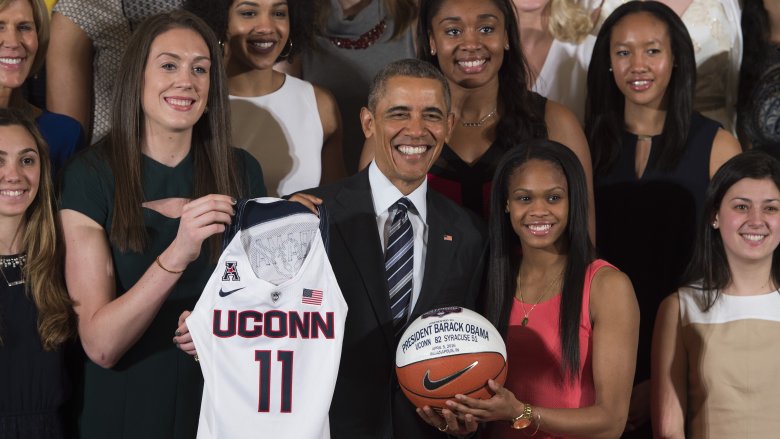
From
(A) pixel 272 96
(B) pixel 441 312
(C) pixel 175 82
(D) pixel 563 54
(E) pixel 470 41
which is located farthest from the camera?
(D) pixel 563 54

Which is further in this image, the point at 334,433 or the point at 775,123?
the point at 775,123

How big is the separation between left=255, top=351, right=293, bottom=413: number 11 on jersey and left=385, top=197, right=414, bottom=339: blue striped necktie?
486 mm

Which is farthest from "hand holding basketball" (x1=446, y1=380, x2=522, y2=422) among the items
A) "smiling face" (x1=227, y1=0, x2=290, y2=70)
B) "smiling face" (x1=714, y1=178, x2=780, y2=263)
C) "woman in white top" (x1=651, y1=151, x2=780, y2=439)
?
"smiling face" (x1=227, y1=0, x2=290, y2=70)

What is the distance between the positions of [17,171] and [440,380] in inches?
62.7

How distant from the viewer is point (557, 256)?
401 centimetres

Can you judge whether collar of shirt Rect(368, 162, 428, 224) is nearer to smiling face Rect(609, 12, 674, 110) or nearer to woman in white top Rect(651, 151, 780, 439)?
woman in white top Rect(651, 151, 780, 439)

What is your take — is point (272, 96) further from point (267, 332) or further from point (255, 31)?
point (267, 332)

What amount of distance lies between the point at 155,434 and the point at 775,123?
322cm

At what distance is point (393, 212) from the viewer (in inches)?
154

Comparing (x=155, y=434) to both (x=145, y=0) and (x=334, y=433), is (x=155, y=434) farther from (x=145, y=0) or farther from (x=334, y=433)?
(x=145, y=0)

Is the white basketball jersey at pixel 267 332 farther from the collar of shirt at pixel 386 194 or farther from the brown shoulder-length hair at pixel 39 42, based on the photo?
the brown shoulder-length hair at pixel 39 42

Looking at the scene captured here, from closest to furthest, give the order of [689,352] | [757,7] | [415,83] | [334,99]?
[415,83] < [689,352] < [334,99] < [757,7]

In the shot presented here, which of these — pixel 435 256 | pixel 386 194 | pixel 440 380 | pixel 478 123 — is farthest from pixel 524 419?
pixel 478 123

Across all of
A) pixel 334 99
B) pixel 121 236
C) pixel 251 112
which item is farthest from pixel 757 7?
pixel 121 236
